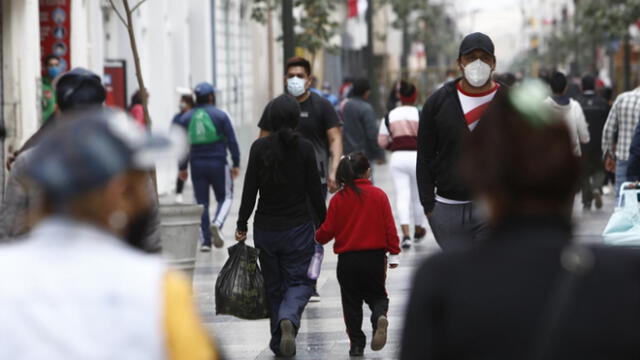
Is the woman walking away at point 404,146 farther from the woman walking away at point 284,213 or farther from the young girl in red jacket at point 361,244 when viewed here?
the young girl in red jacket at point 361,244

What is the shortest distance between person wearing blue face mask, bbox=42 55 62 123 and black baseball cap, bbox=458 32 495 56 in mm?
11118

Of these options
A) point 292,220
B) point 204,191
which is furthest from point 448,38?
point 292,220

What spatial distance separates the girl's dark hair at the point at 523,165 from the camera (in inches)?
134

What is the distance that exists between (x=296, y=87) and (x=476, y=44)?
313cm

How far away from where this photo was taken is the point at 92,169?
338 centimetres

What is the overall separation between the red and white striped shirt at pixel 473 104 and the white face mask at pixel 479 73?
0.22ft

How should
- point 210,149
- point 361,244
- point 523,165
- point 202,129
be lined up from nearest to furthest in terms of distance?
1. point 523,165
2. point 361,244
3. point 202,129
4. point 210,149

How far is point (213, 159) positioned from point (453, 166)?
7.74 m

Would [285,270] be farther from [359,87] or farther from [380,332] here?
[359,87]

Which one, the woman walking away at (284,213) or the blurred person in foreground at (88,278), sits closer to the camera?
the blurred person in foreground at (88,278)

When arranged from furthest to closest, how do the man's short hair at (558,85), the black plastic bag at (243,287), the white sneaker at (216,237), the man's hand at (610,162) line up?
the man's short hair at (558,85), the white sneaker at (216,237), the man's hand at (610,162), the black plastic bag at (243,287)

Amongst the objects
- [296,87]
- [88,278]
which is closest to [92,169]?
[88,278]

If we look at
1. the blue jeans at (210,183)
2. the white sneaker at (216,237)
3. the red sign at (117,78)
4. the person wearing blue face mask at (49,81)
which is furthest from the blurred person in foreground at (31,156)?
the red sign at (117,78)

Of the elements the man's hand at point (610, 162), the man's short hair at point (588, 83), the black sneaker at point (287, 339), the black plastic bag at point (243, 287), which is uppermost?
the man's short hair at point (588, 83)
